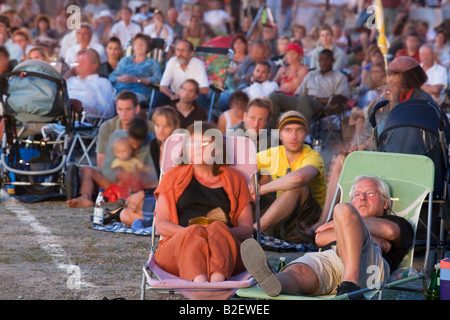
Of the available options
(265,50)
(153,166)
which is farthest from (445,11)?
(153,166)

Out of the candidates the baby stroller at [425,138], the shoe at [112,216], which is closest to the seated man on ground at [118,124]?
the shoe at [112,216]

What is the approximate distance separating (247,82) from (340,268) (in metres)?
7.82

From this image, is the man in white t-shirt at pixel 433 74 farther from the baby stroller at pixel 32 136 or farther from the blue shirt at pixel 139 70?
the baby stroller at pixel 32 136

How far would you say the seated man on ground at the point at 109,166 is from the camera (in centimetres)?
856

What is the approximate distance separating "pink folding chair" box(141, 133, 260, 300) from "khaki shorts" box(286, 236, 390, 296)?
0.41 m

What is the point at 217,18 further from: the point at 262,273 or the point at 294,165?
the point at 262,273

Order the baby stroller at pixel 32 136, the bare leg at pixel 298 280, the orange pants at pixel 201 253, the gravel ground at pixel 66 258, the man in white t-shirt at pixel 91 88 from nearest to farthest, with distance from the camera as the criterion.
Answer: the bare leg at pixel 298 280 → the orange pants at pixel 201 253 → the gravel ground at pixel 66 258 → the baby stroller at pixel 32 136 → the man in white t-shirt at pixel 91 88

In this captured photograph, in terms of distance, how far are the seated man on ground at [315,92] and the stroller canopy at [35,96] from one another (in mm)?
3388

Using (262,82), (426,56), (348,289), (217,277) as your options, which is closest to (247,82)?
(262,82)

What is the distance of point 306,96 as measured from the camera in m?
11.6

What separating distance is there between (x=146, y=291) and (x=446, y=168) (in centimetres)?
242

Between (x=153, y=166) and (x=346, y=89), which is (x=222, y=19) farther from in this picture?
(x=153, y=166)

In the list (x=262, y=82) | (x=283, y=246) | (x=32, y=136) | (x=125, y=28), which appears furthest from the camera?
(x=125, y=28)

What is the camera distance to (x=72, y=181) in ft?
28.5
